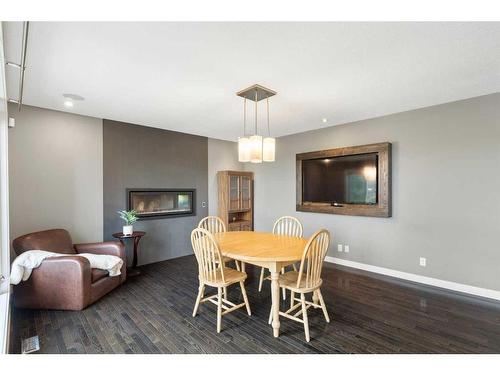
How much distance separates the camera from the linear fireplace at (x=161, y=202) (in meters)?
4.36

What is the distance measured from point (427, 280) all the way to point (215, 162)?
170 inches

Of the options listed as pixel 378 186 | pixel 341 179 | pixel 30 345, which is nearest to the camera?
pixel 30 345

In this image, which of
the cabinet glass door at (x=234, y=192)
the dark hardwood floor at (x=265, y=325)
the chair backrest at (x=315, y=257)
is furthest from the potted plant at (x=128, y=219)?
the chair backrest at (x=315, y=257)

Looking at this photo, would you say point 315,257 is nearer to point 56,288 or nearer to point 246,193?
point 56,288

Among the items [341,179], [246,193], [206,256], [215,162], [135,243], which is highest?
[215,162]

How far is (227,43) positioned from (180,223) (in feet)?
12.3

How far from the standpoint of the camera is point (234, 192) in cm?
557

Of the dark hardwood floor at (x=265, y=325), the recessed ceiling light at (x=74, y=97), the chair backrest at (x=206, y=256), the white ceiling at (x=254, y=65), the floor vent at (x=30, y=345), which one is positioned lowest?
the dark hardwood floor at (x=265, y=325)

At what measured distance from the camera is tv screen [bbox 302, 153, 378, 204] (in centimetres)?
399

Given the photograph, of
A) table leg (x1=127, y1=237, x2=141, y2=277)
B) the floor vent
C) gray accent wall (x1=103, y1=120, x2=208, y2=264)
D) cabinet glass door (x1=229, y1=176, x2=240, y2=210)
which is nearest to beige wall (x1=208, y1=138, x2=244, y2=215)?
gray accent wall (x1=103, y1=120, x2=208, y2=264)

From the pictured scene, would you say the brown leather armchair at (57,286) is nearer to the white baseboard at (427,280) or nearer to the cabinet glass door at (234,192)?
the cabinet glass door at (234,192)

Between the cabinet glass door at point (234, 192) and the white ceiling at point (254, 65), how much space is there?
7.00 ft

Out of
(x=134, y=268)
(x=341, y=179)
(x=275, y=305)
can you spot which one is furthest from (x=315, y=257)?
(x=134, y=268)

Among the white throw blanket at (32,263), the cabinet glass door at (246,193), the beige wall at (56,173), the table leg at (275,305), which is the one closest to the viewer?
the table leg at (275,305)
